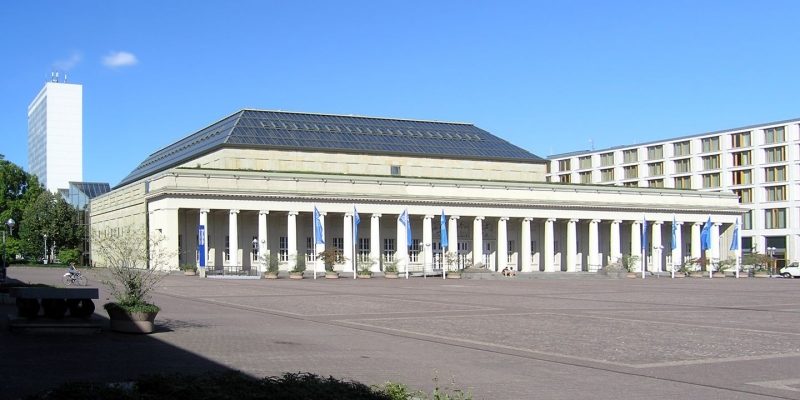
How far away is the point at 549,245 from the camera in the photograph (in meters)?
95.9

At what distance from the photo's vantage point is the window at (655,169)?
133375 millimetres

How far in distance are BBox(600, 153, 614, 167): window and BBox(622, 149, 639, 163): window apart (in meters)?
2.53

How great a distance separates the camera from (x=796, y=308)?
35.1m

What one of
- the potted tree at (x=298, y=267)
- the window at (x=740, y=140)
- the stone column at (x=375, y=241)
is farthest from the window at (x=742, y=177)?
the potted tree at (x=298, y=267)

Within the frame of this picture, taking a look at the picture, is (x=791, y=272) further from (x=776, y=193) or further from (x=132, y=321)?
(x=132, y=321)

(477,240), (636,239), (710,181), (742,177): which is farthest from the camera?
(710,181)

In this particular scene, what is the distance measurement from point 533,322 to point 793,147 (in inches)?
3985

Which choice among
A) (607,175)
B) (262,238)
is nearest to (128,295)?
(262,238)

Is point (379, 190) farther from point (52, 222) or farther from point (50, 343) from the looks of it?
point (50, 343)

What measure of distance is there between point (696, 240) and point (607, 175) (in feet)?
130

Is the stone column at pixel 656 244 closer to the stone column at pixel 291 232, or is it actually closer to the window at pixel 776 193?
the window at pixel 776 193

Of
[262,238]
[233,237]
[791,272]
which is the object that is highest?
[233,237]

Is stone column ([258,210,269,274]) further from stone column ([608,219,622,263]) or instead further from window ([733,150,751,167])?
window ([733,150,751,167])

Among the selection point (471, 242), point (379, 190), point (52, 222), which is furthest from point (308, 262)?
point (52, 222)
